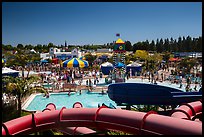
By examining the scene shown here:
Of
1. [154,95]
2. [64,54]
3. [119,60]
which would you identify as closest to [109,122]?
[154,95]

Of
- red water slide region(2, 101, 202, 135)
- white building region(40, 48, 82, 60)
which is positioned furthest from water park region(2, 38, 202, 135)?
white building region(40, 48, 82, 60)

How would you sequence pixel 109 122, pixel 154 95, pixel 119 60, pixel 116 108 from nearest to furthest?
pixel 109 122, pixel 154 95, pixel 116 108, pixel 119 60

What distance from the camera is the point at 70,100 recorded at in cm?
1691

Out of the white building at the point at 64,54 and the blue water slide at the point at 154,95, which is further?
the white building at the point at 64,54

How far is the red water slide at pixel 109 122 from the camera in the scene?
391 cm

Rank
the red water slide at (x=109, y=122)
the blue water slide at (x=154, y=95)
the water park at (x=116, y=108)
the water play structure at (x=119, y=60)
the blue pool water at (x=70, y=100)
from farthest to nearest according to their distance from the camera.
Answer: the water play structure at (x=119, y=60) → the blue pool water at (x=70, y=100) → the blue water slide at (x=154, y=95) → the water park at (x=116, y=108) → the red water slide at (x=109, y=122)

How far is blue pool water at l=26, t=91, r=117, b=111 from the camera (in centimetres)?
1528

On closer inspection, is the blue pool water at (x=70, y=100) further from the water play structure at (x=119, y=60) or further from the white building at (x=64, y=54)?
the white building at (x=64, y=54)

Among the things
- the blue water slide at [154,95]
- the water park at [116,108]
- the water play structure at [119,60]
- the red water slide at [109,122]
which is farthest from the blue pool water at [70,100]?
the red water slide at [109,122]

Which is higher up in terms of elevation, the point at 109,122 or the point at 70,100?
the point at 109,122

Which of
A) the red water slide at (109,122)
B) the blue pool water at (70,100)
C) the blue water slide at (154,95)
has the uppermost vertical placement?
the red water slide at (109,122)

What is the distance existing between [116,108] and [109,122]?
868 cm

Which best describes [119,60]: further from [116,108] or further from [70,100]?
[116,108]

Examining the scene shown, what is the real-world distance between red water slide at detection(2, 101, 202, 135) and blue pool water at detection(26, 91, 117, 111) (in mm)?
9621
